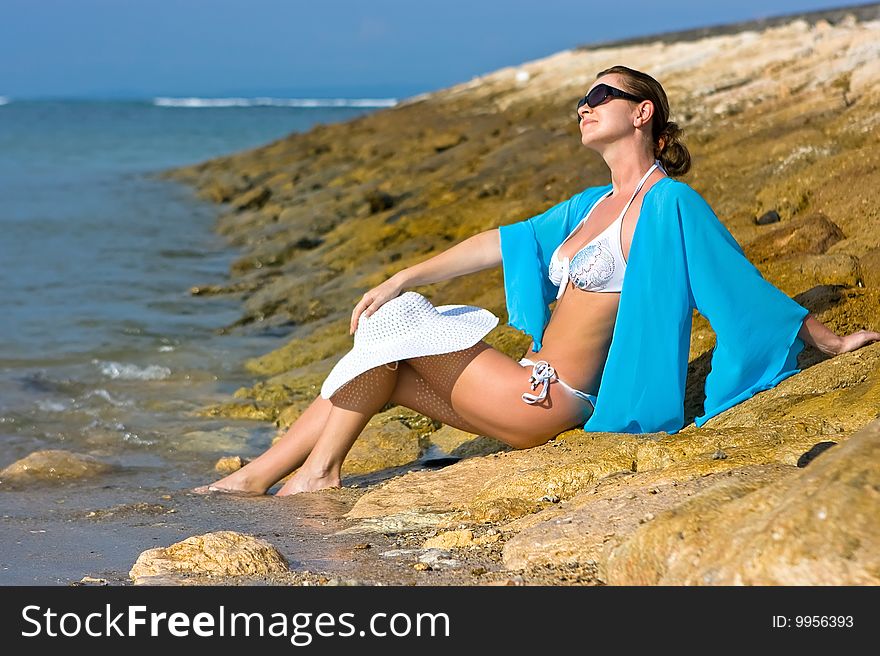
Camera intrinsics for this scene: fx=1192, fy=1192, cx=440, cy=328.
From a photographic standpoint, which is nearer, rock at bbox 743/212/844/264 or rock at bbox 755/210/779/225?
rock at bbox 743/212/844/264

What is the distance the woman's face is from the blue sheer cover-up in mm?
292

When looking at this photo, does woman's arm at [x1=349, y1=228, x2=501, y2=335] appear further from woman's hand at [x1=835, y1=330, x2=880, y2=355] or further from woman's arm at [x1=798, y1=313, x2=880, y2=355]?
woman's hand at [x1=835, y1=330, x2=880, y2=355]

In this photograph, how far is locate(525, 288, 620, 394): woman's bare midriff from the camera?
472cm

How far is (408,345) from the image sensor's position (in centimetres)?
473

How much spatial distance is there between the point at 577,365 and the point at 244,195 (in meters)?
17.9

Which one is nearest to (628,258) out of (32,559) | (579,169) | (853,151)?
(32,559)

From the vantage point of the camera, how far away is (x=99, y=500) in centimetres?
540

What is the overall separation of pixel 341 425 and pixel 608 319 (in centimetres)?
118

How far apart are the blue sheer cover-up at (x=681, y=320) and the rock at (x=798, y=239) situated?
1.44m

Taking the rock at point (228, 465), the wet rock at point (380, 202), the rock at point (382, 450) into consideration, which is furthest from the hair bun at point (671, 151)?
the wet rock at point (380, 202)

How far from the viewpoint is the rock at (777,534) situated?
2.61 meters

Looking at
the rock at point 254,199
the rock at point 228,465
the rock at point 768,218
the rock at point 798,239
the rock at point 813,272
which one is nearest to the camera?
Answer: the rock at point 813,272

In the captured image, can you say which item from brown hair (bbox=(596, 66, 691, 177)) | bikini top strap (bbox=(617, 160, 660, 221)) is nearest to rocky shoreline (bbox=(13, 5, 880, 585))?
bikini top strap (bbox=(617, 160, 660, 221))

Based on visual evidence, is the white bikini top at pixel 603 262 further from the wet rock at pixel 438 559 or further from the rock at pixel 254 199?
the rock at pixel 254 199
